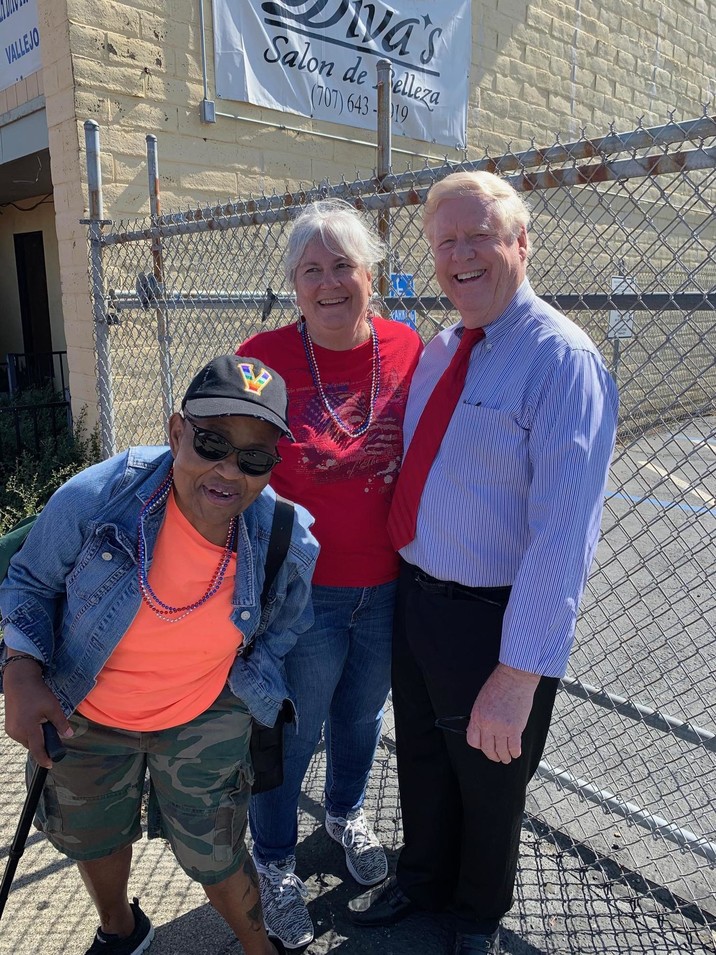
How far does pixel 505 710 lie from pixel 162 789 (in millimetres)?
948

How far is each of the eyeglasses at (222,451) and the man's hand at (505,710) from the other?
2.49ft

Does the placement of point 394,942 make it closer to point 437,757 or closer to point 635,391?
point 437,757

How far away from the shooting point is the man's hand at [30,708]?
1.71 meters

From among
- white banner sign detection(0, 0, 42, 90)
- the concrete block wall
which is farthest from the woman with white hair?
white banner sign detection(0, 0, 42, 90)

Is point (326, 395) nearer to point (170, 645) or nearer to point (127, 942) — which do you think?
point (170, 645)

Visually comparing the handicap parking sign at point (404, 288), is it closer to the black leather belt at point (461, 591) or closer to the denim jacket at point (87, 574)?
the black leather belt at point (461, 591)

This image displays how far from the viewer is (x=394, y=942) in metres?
2.31

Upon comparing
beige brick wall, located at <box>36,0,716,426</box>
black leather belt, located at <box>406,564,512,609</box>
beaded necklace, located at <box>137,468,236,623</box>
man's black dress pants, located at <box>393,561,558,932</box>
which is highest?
beige brick wall, located at <box>36,0,716,426</box>

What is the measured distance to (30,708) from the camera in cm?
171

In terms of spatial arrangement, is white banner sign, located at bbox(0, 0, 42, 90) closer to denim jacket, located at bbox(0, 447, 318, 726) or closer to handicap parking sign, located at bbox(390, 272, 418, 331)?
handicap parking sign, located at bbox(390, 272, 418, 331)

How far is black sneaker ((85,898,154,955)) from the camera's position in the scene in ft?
7.23

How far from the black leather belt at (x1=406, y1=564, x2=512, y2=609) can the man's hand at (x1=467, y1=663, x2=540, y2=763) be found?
191 mm

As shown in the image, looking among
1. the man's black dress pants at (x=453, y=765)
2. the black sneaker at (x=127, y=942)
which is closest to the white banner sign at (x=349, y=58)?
the man's black dress pants at (x=453, y=765)

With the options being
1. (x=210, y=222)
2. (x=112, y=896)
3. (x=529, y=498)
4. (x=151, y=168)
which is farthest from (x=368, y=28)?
(x=112, y=896)
